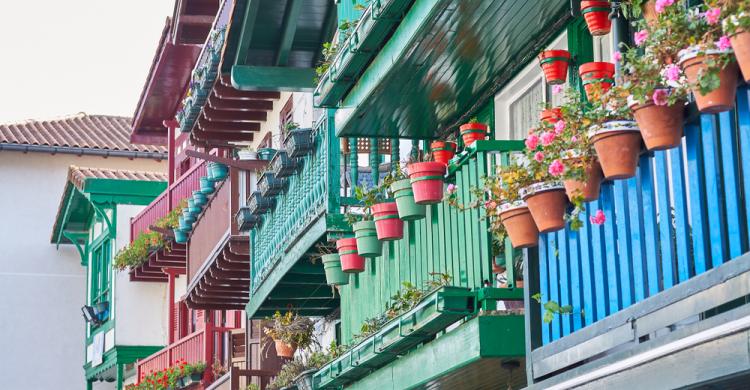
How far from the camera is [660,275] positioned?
720 centimetres

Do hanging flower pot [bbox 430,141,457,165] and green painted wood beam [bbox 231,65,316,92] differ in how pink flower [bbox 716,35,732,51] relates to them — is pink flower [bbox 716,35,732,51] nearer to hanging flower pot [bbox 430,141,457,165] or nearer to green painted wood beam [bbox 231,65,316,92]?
hanging flower pot [bbox 430,141,457,165]

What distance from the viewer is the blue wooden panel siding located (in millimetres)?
6504

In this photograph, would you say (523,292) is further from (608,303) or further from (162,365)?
(162,365)

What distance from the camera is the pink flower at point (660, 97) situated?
22.3ft

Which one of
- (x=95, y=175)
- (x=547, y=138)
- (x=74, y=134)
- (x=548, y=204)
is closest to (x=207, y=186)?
(x=95, y=175)

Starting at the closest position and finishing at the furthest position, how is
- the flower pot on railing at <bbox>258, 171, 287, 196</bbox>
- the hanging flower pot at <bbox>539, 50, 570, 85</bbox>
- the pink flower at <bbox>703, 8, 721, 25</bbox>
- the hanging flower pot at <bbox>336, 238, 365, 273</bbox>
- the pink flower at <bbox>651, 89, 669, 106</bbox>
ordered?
the pink flower at <bbox>703, 8, 721, 25</bbox> < the pink flower at <bbox>651, 89, 669, 106</bbox> < the hanging flower pot at <bbox>539, 50, 570, 85</bbox> < the hanging flower pot at <bbox>336, 238, 365, 273</bbox> < the flower pot on railing at <bbox>258, 171, 287, 196</bbox>

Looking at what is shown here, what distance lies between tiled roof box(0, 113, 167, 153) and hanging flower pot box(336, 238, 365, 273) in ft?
87.3

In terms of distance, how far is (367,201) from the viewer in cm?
1220

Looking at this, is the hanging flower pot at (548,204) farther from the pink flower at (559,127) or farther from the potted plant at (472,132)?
the potted plant at (472,132)

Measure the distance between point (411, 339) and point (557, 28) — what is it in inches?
101

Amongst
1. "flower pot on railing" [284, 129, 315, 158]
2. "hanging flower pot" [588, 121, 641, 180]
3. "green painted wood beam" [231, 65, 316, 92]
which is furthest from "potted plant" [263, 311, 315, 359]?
"hanging flower pot" [588, 121, 641, 180]

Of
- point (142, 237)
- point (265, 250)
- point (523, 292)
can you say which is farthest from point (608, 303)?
point (142, 237)

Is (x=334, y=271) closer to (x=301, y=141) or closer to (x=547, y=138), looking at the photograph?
(x=301, y=141)

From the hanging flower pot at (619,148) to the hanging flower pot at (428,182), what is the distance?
11.0 feet
